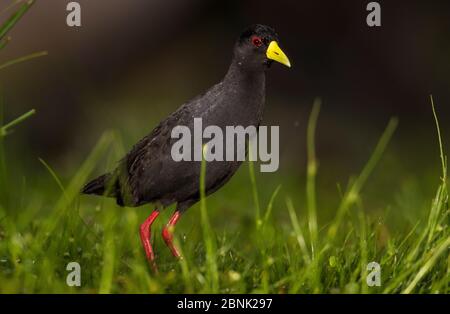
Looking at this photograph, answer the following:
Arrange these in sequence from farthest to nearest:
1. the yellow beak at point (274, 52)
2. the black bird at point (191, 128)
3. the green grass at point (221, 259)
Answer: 1. the yellow beak at point (274, 52)
2. the black bird at point (191, 128)
3. the green grass at point (221, 259)

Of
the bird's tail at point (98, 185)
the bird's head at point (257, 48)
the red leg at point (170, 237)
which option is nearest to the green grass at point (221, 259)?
the red leg at point (170, 237)

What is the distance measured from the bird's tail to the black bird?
1.1 inches

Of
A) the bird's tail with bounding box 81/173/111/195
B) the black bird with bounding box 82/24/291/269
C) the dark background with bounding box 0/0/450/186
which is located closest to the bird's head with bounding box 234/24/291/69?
the black bird with bounding box 82/24/291/269

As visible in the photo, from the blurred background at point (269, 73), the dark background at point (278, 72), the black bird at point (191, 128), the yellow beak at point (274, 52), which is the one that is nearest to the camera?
the black bird at point (191, 128)

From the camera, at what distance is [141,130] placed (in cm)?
809

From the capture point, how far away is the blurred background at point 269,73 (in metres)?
8.59

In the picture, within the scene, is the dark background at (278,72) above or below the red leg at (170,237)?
above

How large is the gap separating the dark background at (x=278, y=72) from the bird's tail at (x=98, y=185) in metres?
3.99

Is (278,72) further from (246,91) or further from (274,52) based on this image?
(246,91)

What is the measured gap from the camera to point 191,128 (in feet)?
13.1

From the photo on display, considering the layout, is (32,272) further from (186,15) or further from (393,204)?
(186,15)

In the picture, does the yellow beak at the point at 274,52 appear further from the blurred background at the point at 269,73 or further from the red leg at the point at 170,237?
the blurred background at the point at 269,73
